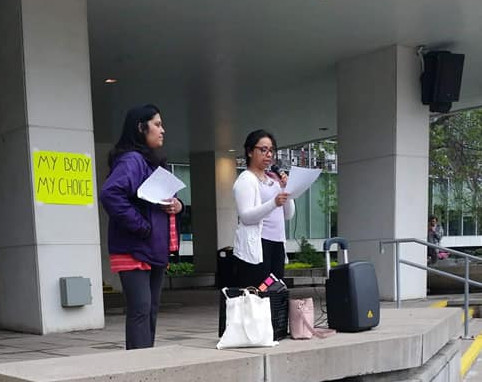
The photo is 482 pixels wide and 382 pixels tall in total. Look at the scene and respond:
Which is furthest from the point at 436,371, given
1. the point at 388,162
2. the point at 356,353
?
the point at 388,162

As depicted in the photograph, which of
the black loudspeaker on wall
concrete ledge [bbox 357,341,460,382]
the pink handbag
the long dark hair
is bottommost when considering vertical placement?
concrete ledge [bbox 357,341,460,382]

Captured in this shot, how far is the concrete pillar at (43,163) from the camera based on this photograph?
6.54m

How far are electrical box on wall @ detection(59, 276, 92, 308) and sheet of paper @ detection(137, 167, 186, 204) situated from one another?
3476mm

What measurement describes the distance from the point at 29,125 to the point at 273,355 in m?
4.44

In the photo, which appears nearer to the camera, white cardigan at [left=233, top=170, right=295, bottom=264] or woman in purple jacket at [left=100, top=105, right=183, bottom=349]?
woman in purple jacket at [left=100, top=105, right=183, bottom=349]

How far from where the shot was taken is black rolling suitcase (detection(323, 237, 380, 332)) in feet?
12.8

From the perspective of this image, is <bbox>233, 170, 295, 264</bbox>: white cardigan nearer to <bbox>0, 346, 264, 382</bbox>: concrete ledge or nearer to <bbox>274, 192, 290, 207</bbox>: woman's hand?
<bbox>274, 192, 290, 207</bbox>: woman's hand

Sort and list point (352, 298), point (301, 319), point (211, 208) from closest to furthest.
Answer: point (301, 319), point (352, 298), point (211, 208)

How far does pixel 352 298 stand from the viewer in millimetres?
3908

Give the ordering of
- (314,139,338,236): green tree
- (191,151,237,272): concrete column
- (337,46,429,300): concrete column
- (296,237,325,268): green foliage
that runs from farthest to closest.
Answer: (314,139,338,236): green tree, (296,237,325,268): green foliage, (191,151,237,272): concrete column, (337,46,429,300): concrete column

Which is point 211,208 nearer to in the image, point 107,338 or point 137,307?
point 107,338

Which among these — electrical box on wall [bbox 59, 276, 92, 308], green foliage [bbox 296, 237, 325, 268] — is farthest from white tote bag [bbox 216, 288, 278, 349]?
green foliage [bbox 296, 237, 325, 268]

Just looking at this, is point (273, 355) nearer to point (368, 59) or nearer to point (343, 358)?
point (343, 358)

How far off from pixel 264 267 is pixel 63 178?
326 cm
